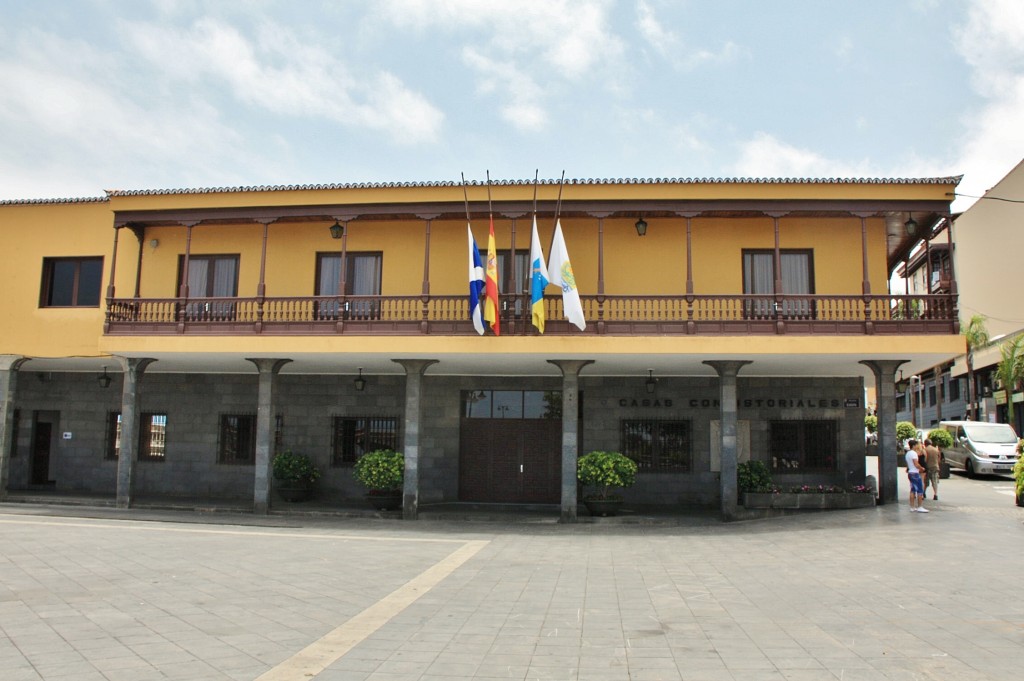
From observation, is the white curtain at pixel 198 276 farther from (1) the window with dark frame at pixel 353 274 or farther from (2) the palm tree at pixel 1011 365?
(2) the palm tree at pixel 1011 365

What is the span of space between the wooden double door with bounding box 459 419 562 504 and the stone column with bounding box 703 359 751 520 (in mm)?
4780

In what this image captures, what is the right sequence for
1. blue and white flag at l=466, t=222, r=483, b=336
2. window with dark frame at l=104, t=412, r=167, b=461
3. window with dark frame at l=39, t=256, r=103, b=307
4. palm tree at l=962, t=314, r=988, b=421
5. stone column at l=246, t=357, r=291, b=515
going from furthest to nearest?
palm tree at l=962, t=314, r=988, b=421
window with dark frame at l=104, t=412, r=167, b=461
window with dark frame at l=39, t=256, r=103, b=307
stone column at l=246, t=357, r=291, b=515
blue and white flag at l=466, t=222, r=483, b=336

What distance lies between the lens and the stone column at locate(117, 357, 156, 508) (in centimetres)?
1945

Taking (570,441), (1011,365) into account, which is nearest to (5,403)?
(570,441)

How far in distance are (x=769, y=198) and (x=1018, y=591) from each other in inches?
388

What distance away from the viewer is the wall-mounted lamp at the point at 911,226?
18055 millimetres

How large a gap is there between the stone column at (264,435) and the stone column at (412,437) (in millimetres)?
3386

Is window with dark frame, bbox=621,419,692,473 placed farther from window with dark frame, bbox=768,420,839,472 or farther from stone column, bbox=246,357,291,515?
stone column, bbox=246,357,291,515

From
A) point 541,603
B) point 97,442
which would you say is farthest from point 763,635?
point 97,442

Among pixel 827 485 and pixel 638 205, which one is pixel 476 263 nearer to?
pixel 638 205

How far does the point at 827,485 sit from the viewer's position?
791 inches

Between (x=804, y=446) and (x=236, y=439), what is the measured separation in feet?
51.1

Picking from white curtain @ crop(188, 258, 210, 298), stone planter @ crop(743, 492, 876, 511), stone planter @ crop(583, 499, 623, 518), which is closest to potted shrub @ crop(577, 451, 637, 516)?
stone planter @ crop(583, 499, 623, 518)

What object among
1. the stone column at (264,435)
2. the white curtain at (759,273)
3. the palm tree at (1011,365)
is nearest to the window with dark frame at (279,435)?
the stone column at (264,435)
